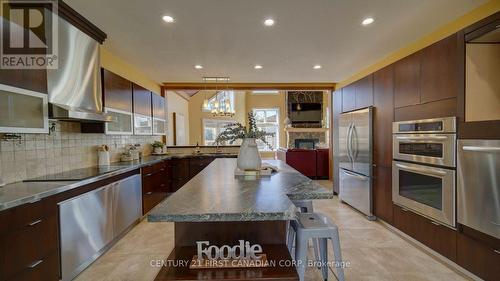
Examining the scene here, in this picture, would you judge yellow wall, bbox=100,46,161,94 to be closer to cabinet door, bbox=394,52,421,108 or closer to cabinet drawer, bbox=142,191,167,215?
cabinet drawer, bbox=142,191,167,215

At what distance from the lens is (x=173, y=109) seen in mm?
7527

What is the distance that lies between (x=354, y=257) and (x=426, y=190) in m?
1.08

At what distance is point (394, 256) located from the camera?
2.69 meters

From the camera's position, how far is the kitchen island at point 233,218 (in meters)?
1.21

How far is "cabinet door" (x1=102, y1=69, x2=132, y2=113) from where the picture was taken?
3.09 meters

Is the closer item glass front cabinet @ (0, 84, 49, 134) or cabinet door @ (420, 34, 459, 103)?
glass front cabinet @ (0, 84, 49, 134)

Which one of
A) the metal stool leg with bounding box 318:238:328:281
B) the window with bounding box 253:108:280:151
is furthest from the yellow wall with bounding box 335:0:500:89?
the window with bounding box 253:108:280:151

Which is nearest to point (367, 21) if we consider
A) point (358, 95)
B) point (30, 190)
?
point (358, 95)

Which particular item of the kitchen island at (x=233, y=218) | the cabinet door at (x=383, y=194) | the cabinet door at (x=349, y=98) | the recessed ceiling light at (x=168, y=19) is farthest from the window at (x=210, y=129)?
the kitchen island at (x=233, y=218)

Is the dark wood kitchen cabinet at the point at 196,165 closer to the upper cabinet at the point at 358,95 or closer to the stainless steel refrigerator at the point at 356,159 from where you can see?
the stainless steel refrigerator at the point at 356,159

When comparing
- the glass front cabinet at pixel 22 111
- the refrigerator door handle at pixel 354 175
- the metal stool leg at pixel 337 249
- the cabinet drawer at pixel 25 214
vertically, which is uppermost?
the glass front cabinet at pixel 22 111

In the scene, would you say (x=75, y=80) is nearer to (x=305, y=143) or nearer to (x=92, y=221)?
(x=92, y=221)

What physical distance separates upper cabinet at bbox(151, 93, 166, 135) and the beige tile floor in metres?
2.02

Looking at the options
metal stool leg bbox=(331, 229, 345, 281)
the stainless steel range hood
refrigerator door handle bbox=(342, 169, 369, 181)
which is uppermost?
the stainless steel range hood
